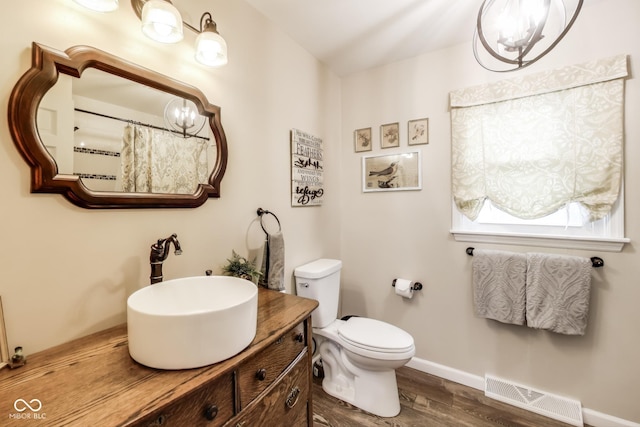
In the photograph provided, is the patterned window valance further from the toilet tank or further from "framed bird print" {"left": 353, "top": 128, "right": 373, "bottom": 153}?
the toilet tank

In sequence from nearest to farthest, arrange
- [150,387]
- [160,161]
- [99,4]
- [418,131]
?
[150,387], [99,4], [160,161], [418,131]

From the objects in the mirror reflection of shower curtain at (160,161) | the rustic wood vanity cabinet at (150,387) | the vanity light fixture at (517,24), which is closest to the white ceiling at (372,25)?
the vanity light fixture at (517,24)

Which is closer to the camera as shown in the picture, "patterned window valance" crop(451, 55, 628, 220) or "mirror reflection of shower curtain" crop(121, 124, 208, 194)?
"mirror reflection of shower curtain" crop(121, 124, 208, 194)

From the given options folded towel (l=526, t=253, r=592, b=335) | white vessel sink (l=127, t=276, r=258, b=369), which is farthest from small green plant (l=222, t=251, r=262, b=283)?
folded towel (l=526, t=253, r=592, b=335)

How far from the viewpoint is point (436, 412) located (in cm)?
166

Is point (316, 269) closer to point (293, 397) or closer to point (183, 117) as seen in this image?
point (293, 397)

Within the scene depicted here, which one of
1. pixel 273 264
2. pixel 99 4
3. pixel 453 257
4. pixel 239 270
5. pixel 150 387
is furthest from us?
A: pixel 453 257

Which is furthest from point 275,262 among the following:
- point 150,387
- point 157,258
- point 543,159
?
point 543,159

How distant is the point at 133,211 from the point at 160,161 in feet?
0.78

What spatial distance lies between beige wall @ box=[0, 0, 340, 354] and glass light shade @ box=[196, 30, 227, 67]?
0.34 feet

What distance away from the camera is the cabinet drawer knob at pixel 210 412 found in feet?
2.39

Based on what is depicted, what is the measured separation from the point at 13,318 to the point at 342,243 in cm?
199

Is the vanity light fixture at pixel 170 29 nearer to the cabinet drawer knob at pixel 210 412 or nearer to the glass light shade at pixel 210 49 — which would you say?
the glass light shade at pixel 210 49

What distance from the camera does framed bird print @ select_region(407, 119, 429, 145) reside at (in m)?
2.02
